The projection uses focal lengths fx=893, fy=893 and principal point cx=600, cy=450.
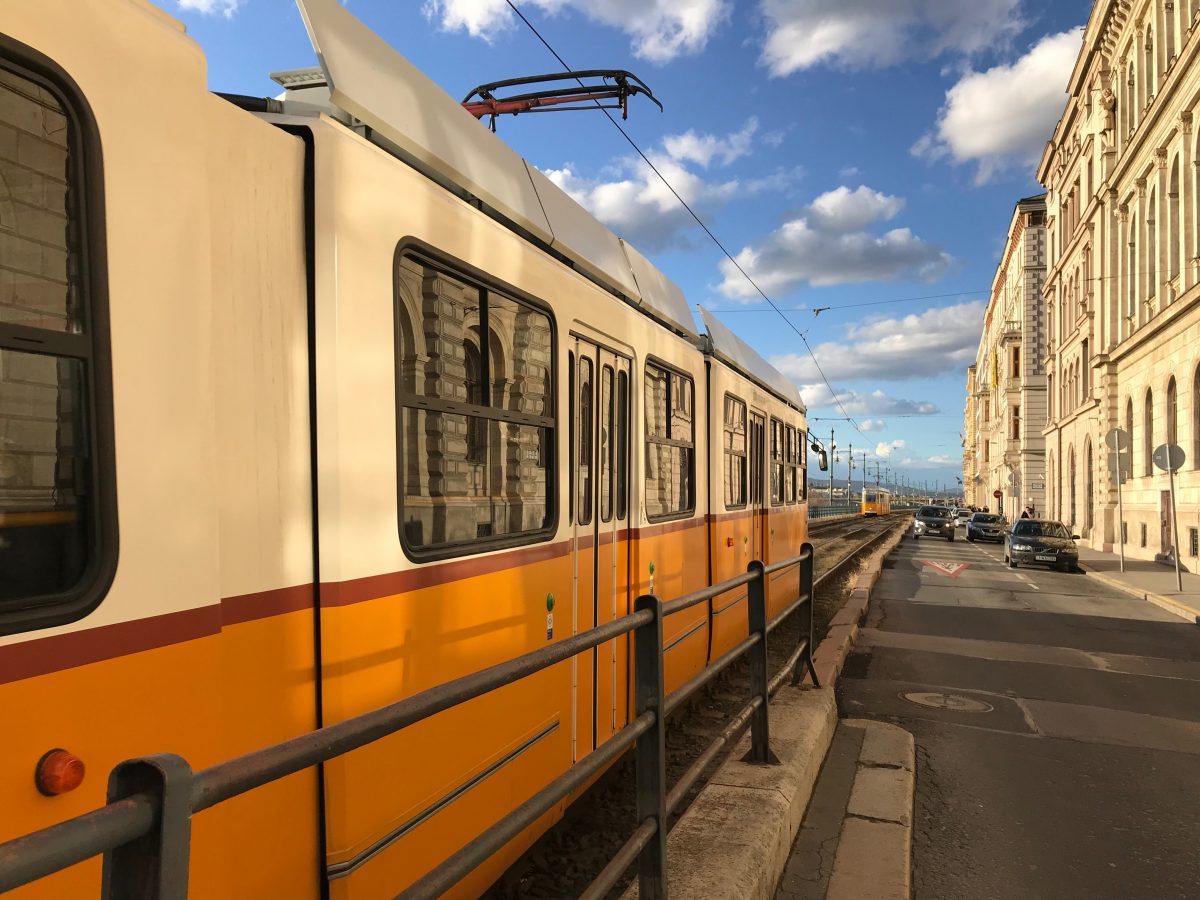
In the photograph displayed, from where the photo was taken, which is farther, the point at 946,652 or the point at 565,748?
the point at 946,652

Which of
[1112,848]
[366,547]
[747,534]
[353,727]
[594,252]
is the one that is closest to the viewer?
[353,727]

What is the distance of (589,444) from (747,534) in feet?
15.6

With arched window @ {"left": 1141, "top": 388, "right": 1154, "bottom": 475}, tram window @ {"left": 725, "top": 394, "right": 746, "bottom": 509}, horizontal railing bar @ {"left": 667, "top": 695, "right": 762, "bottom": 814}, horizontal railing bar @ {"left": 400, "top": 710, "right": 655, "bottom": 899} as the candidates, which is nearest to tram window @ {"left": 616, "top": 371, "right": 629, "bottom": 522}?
horizontal railing bar @ {"left": 667, "top": 695, "right": 762, "bottom": 814}

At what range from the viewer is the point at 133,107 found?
2133 mm

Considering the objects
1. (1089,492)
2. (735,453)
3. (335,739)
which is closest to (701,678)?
(335,739)

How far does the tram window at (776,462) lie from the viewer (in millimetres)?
10805

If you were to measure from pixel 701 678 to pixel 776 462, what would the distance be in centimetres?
751

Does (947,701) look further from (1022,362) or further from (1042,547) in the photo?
(1022,362)

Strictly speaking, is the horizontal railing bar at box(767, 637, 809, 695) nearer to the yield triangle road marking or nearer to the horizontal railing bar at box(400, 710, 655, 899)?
the horizontal railing bar at box(400, 710, 655, 899)

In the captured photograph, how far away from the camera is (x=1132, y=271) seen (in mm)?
30812

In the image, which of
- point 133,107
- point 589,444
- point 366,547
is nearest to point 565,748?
point 589,444

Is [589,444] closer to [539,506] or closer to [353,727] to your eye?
[539,506]

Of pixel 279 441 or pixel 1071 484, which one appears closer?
pixel 279 441

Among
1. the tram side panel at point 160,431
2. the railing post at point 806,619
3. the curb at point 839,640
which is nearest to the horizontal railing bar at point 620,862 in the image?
the tram side panel at point 160,431
